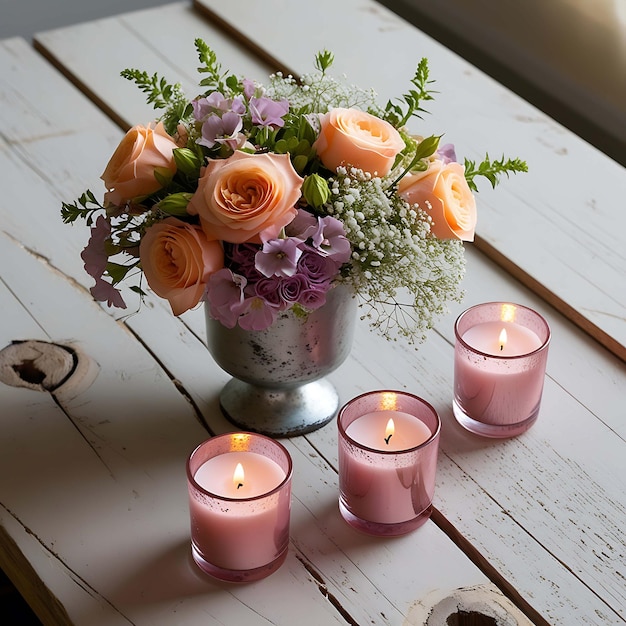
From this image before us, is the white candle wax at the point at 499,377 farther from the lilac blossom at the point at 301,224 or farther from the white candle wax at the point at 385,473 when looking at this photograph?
the lilac blossom at the point at 301,224

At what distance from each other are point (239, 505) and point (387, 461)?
14 cm

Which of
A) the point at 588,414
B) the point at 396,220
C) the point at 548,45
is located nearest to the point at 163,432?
the point at 396,220

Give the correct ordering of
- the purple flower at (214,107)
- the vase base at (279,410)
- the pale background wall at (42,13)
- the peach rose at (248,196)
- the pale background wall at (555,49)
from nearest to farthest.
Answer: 1. the peach rose at (248,196)
2. the purple flower at (214,107)
3. the vase base at (279,410)
4. the pale background wall at (555,49)
5. the pale background wall at (42,13)

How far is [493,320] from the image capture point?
1099mm

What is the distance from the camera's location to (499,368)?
1.02 metres

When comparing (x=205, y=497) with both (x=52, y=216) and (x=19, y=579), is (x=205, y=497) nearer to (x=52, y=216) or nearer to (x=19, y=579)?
(x=19, y=579)

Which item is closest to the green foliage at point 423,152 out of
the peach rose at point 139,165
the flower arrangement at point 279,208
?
the flower arrangement at point 279,208

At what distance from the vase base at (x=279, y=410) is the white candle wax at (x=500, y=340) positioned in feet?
0.55

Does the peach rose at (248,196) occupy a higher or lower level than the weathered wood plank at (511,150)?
higher

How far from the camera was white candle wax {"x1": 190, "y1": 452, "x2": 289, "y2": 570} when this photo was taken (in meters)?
0.87

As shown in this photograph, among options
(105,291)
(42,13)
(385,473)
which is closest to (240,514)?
(385,473)

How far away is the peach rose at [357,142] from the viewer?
90 centimetres

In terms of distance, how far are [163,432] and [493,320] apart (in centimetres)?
37

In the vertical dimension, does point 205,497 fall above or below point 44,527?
above
